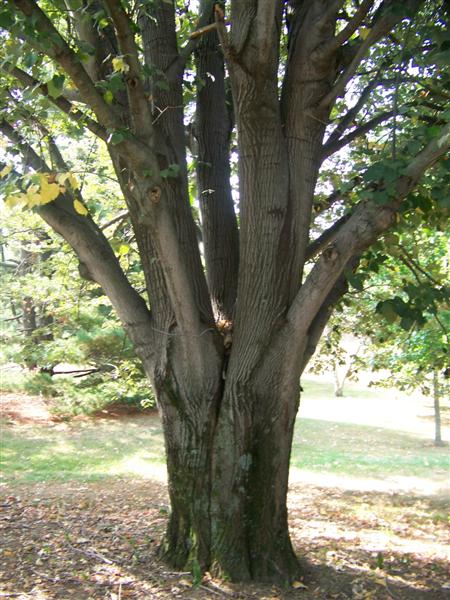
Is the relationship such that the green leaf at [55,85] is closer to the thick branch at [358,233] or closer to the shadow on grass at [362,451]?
the thick branch at [358,233]

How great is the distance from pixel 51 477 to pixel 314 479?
490 centimetres

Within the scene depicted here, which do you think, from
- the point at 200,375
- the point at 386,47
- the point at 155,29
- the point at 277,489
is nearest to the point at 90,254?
the point at 200,375

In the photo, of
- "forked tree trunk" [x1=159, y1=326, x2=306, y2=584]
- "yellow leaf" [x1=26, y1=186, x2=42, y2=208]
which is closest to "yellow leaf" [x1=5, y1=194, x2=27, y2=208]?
"yellow leaf" [x1=26, y1=186, x2=42, y2=208]

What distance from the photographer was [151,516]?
6.82 metres

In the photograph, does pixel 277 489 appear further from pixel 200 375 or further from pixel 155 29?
pixel 155 29

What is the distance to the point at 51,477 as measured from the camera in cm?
1051

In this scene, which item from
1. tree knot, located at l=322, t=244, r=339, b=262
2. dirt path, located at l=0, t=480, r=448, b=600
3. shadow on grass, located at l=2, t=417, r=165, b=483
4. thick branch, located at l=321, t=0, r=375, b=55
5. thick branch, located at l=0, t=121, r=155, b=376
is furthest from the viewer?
shadow on grass, located at l=2, t=417, r=165, b=483

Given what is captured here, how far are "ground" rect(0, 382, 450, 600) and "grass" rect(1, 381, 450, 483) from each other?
0.12 feet

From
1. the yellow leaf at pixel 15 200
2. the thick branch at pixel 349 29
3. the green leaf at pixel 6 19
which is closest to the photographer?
the yellow leaf at pixel 15 200

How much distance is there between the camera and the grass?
11.6 meters

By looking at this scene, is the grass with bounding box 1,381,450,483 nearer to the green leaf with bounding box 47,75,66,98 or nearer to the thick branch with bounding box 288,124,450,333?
the thick branch with bounding box 288,124,450,333

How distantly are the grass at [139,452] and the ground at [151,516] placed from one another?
0.12ft

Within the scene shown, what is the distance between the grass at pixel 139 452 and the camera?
11636 mm

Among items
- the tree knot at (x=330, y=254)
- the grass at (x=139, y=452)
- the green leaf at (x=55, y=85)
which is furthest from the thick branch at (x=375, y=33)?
the grass at (x=139, y=452)
